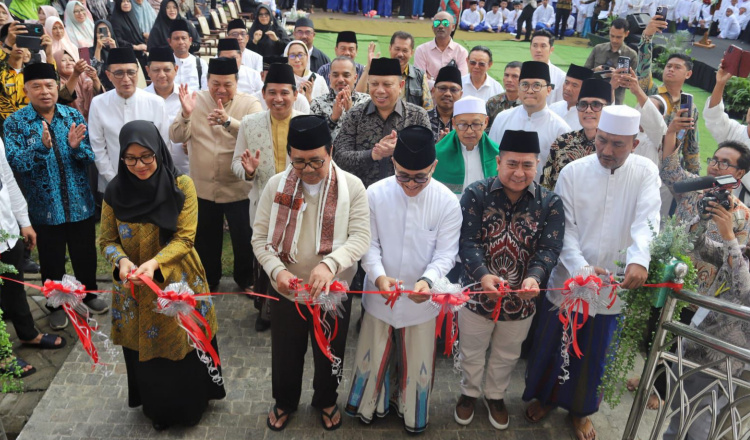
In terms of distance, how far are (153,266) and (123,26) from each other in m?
7.67

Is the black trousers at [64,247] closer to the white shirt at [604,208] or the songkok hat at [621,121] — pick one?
the white shirt at [604,208]

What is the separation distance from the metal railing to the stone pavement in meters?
0.78

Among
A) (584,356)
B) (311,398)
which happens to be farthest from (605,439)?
(311,398)

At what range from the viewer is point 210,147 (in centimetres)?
505

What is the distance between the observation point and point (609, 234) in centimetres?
375

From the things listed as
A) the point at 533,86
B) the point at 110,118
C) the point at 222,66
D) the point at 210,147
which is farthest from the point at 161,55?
the point at 533,86

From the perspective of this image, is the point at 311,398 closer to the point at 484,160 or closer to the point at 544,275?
the point at 544,275

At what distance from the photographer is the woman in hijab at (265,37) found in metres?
8.98

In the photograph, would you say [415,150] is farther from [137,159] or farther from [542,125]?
[542,125]

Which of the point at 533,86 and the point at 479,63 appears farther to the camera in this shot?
the point at 479,63

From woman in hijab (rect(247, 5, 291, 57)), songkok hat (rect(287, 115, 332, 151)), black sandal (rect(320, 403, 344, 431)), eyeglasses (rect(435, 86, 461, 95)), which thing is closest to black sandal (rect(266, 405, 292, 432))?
black sandal (rect(320, 403, 344, 431))

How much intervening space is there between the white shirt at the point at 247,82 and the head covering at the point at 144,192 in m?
3.58

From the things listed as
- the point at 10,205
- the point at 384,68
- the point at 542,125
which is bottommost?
the point at 10,205

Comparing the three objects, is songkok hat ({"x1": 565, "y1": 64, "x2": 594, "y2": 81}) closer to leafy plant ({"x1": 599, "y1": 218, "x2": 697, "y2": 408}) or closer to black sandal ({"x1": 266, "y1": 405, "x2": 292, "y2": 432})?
leafy plant ({"x1": 599, "y1": 218, "x2": 697, "y2": 408})
